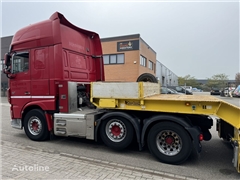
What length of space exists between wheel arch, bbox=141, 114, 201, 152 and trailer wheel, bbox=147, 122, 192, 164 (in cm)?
9

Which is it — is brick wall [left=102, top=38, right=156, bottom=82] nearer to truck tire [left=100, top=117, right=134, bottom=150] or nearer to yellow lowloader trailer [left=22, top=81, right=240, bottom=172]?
yellow lowloader trailer [left=22, top=81, right=240, bottom=172]

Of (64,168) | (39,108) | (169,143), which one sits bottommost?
(64,168)

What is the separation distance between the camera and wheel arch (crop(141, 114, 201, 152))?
376 centimetres

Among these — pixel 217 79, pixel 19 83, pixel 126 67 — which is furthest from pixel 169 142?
pixel 217 79

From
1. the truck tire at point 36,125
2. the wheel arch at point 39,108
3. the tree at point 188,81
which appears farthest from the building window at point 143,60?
the tree at point 188,81

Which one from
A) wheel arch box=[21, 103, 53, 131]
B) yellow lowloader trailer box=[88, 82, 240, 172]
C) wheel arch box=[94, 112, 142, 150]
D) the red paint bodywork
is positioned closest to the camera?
yellow lowloader trailer box=[88, 82, 240, 172]

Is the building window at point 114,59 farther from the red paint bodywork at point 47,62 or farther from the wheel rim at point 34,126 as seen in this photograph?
the wheel rim at point 34,126

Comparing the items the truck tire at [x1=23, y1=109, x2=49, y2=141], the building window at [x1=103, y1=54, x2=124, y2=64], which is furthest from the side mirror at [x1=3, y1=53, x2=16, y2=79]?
the building window at [x1=103, y1=54, x2=124, y2=64]

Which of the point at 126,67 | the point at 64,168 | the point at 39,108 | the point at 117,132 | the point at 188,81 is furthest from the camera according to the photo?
the point at 188,81

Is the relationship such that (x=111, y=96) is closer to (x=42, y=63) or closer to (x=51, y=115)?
(x=51, y=115)

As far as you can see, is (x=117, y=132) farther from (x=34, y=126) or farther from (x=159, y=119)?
(x=34, y=126)

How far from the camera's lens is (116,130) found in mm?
4582

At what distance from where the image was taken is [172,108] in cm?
399

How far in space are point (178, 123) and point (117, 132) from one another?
5.07 ft
